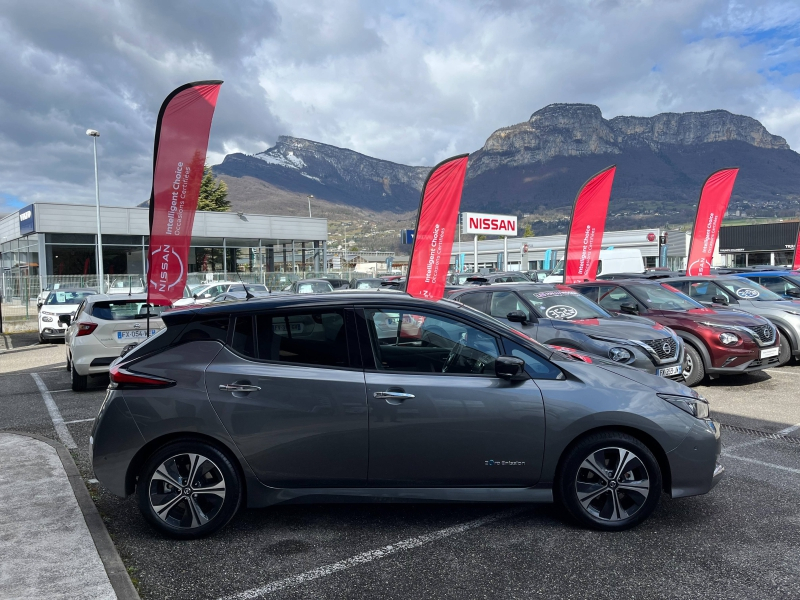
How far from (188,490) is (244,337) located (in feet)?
3.37

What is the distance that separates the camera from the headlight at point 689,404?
3912 mm

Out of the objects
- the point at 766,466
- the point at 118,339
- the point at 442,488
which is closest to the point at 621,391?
the point at 442,488

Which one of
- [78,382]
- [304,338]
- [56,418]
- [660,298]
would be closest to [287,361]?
[304,338]

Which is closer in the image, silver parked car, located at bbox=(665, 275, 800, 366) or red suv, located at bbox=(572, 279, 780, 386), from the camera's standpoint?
red suv, located at bbox=(572, 279, 780, 386)

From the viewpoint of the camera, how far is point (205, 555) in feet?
12.1

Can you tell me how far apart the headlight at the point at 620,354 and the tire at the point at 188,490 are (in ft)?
15.9

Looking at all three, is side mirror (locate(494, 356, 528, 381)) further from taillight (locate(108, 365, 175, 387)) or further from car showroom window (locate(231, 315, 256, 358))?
taillight (locate(108, 365, 175, 387))

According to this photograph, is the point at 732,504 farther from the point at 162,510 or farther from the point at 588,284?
the point at 588,284

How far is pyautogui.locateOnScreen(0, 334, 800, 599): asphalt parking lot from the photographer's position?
3.21 meters

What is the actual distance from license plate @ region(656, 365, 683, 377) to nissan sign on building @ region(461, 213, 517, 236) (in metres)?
26.7

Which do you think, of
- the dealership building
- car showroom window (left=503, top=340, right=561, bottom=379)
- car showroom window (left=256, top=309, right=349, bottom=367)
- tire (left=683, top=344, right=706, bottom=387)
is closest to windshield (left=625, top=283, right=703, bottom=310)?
tire (left=683, top=344, right=706, bottom=387)

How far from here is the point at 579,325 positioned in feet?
25.4

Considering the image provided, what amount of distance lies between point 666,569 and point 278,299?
2.86 metres

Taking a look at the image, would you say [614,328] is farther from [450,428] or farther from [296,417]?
[296,417]
